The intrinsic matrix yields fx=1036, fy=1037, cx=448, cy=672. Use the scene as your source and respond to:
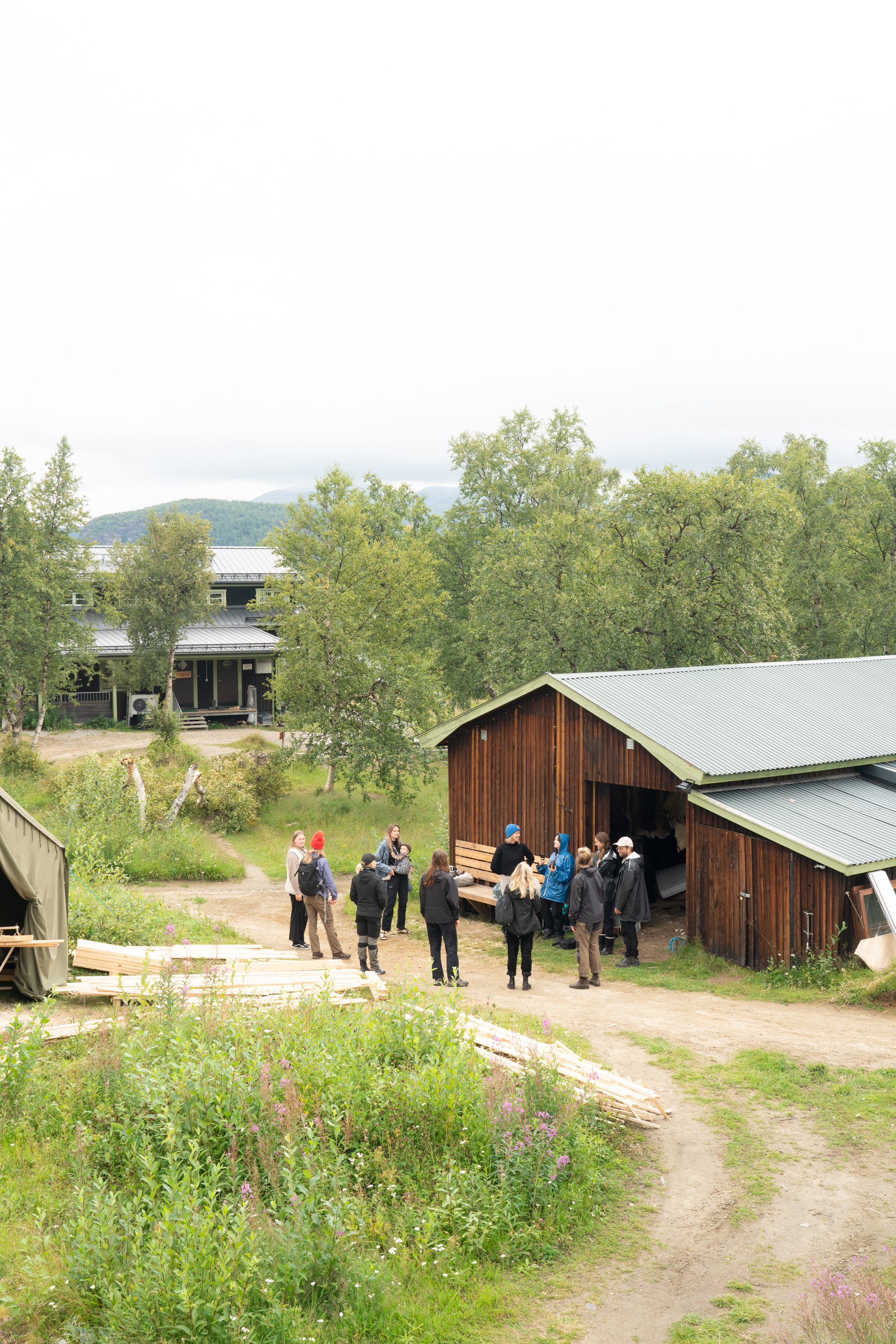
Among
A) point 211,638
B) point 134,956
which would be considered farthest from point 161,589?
point 134,956

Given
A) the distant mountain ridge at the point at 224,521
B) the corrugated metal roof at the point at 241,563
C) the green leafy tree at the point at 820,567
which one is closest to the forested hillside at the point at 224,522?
the distant mountain ridge at the point at 224,521

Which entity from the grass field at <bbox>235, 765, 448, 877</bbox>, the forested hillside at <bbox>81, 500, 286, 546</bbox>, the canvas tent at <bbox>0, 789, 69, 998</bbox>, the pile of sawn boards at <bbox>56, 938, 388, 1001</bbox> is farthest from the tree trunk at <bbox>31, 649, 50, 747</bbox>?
the forested hillside at <bbox>81, 500, 286, 546</bbox>

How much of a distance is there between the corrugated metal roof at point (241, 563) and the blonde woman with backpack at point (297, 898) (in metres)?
32.5

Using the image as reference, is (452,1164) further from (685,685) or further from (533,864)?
(685,685)

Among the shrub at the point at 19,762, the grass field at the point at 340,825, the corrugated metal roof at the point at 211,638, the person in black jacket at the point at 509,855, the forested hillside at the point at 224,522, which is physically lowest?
the grass field at the point at 340,825

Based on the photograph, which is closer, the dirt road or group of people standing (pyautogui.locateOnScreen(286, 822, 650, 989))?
the dirt road

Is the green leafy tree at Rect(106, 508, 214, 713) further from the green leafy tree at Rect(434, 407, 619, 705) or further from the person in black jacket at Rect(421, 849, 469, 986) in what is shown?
the person in black jacket at Rect(421, 849, 469, 986)

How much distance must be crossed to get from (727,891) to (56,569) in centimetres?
2476

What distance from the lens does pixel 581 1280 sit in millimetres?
6234

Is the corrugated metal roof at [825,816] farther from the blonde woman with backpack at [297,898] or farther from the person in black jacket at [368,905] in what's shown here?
the blonde woman with backpack at [297,898]

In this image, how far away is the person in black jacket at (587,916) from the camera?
12.8 meters

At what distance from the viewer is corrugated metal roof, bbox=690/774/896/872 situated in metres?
13.6

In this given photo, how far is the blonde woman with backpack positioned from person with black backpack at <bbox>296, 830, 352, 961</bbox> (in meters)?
0.52

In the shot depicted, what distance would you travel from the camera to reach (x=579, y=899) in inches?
503
